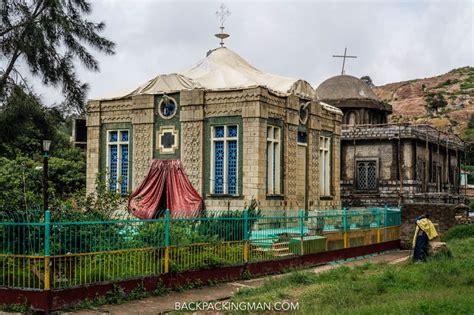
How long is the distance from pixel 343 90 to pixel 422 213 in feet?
48.2

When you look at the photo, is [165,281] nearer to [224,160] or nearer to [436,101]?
[224,160]

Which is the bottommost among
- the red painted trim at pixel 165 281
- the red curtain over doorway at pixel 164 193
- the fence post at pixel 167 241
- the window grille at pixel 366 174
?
the red painted trim at pixel 165 281

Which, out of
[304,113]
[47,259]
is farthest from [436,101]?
[47,259]

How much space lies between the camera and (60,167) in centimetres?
2977

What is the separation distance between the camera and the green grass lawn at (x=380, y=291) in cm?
918

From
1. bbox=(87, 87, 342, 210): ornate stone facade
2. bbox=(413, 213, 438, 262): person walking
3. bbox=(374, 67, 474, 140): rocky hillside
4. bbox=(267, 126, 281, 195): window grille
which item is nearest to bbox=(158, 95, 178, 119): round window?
bbox=(87, 87, 342, 210): ornate stone facade

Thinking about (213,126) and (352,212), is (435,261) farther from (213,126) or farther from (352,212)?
(213,126)

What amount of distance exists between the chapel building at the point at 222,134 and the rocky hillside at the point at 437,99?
54.0 meters

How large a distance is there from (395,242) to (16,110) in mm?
14472

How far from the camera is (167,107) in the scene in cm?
2084

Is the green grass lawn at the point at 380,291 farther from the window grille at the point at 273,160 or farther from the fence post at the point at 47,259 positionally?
the window grille at the point at 273,160

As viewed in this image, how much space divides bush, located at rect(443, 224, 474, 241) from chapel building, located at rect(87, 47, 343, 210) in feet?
15.5

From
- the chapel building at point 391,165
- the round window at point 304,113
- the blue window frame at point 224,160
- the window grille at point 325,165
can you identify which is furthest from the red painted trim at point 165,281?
the chapel building at point 391,165

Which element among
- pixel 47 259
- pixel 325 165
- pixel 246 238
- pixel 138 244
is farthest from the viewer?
pixel 325 165
